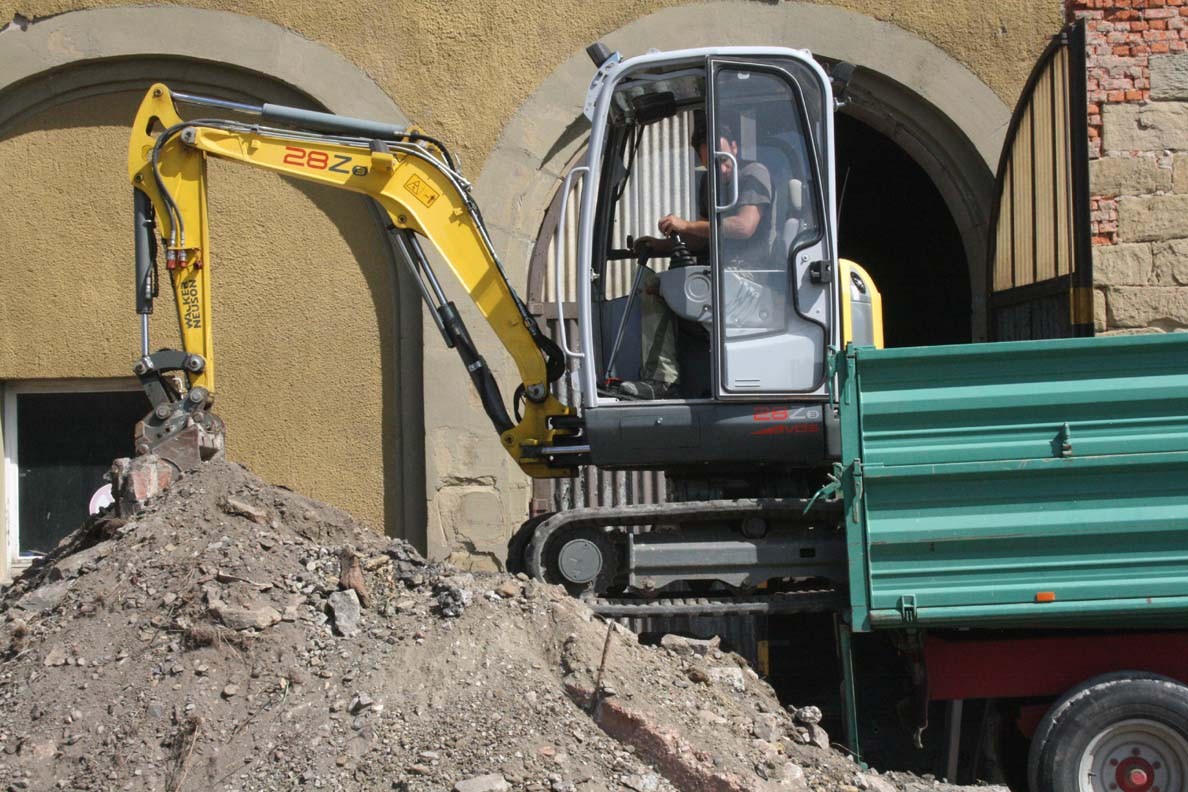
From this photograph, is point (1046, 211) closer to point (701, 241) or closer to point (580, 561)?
point (701, 241)

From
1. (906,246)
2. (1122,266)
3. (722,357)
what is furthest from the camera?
(906,246)

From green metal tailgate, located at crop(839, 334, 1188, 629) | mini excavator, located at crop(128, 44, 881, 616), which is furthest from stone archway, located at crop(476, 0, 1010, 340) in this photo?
green metal tailgate, located at crop(839, 334, 1188, 629)

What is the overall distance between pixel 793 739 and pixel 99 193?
6.10 meters

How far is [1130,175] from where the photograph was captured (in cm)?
836

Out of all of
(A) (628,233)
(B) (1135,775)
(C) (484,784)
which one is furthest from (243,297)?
(B) (1135,775)

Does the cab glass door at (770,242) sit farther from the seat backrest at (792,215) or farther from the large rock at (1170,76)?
the large rock at (1170,76)

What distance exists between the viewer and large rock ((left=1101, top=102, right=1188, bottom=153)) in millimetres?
8352

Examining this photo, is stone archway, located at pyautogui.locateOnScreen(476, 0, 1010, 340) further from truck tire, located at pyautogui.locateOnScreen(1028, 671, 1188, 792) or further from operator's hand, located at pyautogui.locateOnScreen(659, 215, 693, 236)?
truck tire, located at pyautogui.locateOnScreen(1028, 671, 1188, 792)

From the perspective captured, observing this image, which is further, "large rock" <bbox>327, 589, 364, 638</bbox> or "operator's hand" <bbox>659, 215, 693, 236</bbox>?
"operator's hand" <bbox>659, 215, 693, 236</bbox>

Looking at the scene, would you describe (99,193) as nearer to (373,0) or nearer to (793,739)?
(373,0)

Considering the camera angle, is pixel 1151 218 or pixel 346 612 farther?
pixel 1151 218

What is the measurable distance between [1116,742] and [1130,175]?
428 centimetres

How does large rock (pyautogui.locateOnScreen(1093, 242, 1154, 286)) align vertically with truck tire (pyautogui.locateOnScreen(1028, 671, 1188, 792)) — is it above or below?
above

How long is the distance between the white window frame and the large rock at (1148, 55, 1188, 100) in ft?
23.0
